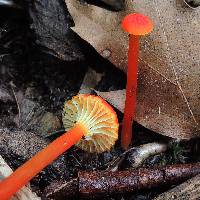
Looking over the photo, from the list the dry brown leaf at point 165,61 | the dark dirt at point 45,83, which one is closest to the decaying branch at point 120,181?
the dark dirt at point 45,83

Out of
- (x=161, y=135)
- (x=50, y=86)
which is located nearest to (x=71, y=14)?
(x=50, y=86)

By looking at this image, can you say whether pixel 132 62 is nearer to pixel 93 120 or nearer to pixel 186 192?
pixel 93 120

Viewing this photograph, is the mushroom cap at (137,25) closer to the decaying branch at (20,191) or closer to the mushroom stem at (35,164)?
the mushroom stem at (35,164)

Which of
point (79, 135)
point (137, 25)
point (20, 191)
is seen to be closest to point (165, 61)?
point (137, 25)

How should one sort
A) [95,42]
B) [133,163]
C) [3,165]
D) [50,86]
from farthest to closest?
[50,86] → [95,42] → [133,163] → [3,165]

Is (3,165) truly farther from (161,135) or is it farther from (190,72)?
(190,72)

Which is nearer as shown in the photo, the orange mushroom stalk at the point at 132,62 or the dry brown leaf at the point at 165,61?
the orange mushroom stalk at the point at 132,62

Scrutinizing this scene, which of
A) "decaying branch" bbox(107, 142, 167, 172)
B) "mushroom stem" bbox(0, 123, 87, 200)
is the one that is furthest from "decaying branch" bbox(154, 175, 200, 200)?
"mushroom stem" bbox(0, 123, 87, 200)
